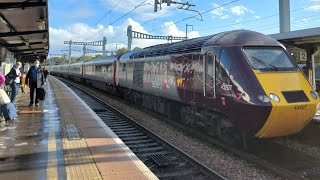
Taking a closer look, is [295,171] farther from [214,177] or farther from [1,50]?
[1,50]

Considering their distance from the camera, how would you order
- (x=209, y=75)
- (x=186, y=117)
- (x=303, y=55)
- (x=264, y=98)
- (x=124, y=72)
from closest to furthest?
(x=264, y=98) → (x=209, y=75) → (x=186, y=117) → (x=303, y=55) → (x=124, y=72)

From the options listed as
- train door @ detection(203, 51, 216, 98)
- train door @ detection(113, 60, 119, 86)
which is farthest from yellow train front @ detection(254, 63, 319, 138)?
train door @ detection(113, 60, 119, 86)

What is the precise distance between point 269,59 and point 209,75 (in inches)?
59.6

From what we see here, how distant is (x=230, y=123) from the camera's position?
29.3ft

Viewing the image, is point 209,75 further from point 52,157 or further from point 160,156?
point 52,157

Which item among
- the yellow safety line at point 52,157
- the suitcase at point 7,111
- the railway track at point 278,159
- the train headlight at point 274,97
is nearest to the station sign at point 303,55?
the railway track at point 278,159

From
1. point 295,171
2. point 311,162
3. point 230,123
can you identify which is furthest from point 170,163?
point 311,162

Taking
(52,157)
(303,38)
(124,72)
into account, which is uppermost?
(303,38)

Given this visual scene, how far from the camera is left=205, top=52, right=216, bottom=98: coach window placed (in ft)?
30.6

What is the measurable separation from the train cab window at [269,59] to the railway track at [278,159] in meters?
1.97

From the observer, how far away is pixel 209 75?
951 centimetres

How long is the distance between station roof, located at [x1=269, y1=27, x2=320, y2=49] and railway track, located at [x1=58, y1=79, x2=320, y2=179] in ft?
11.4

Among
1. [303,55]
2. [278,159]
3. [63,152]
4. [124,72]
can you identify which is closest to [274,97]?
[278,159]

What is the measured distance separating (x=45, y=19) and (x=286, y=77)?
9.02 metres
